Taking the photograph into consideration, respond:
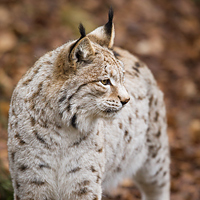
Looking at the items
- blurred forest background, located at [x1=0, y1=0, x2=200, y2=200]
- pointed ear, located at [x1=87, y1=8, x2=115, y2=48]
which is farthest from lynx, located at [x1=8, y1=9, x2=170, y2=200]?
blurred forest background, located at [x1=0, y1=0, x2=200, y2=200]

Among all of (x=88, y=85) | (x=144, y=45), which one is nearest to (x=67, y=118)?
(x=88, y=85)

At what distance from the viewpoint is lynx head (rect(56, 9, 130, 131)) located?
11.4 feet

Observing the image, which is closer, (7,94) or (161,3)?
(7,94)

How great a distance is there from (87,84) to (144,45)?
20.1ft

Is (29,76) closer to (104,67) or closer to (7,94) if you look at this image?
(104,67)

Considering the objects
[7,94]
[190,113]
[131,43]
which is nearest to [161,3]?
[131,43]

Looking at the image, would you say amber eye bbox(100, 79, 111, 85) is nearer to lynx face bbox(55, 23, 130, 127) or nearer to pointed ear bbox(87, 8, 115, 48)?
lynx face bbox(55, 23, 130, 127)

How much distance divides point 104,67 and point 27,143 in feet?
3.09

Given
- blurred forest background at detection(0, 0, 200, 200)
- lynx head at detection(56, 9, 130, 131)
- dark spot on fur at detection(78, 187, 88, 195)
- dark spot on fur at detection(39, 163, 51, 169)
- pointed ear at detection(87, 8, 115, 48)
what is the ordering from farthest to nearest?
blurred forest background at detection(0, 0, 200, 200) → pointed ear at detection(87, 8, 115, 48) → dark spot on fur at detection(78, 187, 88, 195) → dark spot on fur at detection(39, 163, 51, 169) → lynx head at detection(56, 9, 130, 131)

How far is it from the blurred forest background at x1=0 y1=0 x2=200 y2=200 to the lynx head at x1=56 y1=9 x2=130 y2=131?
6.31 feet

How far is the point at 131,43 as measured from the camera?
9.33 meters

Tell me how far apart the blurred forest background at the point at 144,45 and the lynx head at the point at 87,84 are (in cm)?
192

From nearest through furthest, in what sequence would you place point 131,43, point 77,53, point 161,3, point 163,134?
point 77,53 < point 163,134 < point 131,43 < point 161,3

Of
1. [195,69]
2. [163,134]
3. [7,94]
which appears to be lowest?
[163,134]
